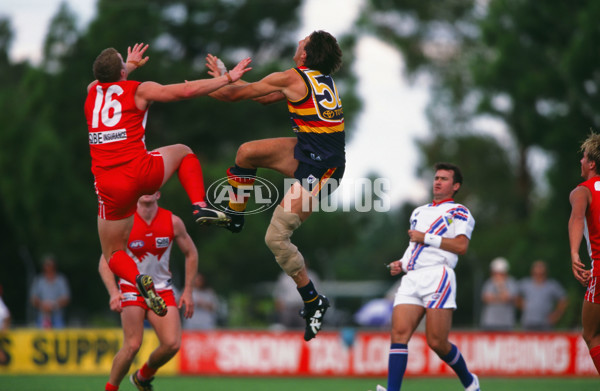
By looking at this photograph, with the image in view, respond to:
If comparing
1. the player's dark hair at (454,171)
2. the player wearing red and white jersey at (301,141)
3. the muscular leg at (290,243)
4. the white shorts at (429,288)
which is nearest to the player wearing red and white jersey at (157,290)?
the player wearing red and white jersey at (301,141)

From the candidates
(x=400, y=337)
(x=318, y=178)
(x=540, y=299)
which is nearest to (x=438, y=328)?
(x=400, y=337)

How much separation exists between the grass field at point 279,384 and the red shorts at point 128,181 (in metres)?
5.49

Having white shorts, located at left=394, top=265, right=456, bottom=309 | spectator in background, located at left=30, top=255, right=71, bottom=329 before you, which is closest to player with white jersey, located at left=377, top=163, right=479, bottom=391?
white shorts, located at left=394, top=265, right=456, bottom=309

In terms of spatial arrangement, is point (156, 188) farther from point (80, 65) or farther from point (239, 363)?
point (80, 65)

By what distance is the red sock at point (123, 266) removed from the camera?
8336mm

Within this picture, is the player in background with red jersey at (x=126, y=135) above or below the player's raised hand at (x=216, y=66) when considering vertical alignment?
below

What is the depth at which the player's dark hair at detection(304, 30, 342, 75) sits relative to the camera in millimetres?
8383

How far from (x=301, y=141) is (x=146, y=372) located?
A: 353 centimetres

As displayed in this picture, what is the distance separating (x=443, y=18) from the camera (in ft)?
112

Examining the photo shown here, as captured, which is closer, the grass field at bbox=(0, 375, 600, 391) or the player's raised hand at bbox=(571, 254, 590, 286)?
the player's raised hand at bbox=(571, 254, 590, 286)

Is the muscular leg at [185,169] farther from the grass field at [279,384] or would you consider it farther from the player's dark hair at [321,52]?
the grass field at [279,384]

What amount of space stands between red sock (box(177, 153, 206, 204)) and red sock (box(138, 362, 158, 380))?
2558 mm

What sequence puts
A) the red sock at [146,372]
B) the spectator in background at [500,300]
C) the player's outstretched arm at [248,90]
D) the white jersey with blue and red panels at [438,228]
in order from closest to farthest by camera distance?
the player's outstretched arm at [248,90], the white jersey with blue and red panels at [438,228], the red sock at [146,372], the spectator in background at [500,300]

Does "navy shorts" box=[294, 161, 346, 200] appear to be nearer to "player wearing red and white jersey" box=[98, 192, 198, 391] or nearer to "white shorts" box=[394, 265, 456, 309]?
"white shorts" box=[394, 265, 456, 309]
